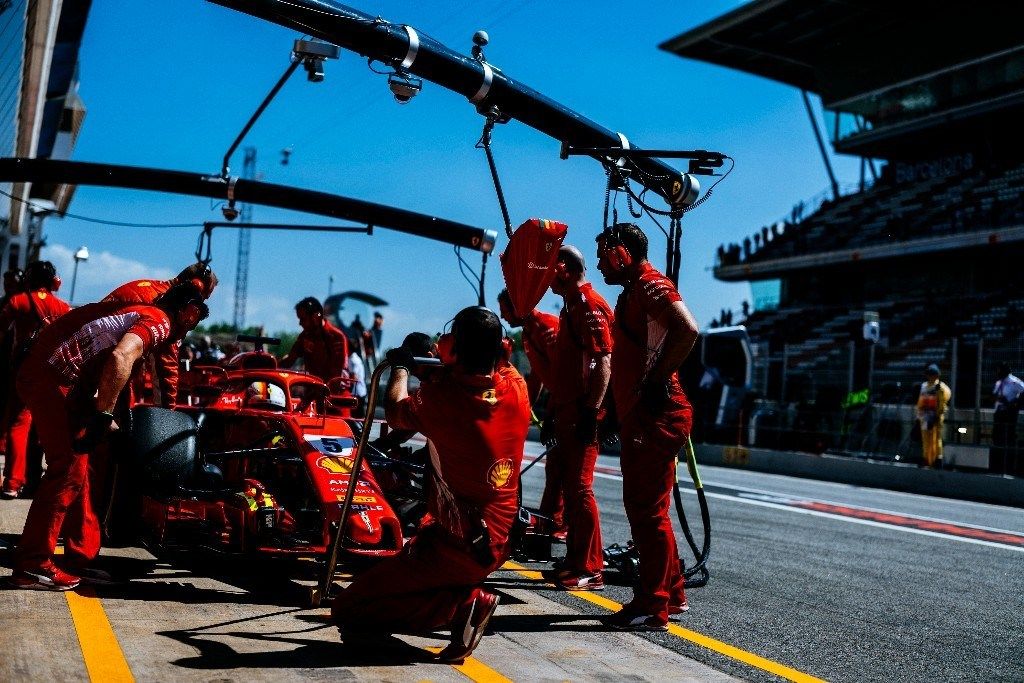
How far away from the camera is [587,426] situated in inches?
234

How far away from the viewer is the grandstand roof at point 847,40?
36.1 meters

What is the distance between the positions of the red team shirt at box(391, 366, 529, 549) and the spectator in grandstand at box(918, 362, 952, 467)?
591 inches

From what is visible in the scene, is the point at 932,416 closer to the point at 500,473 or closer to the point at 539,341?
the point at 539,341

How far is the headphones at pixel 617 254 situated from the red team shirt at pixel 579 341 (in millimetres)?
654

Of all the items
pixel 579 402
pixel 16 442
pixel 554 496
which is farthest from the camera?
pixel 16 442

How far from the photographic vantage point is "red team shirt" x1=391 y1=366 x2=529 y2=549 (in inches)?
170

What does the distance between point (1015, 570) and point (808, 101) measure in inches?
1552

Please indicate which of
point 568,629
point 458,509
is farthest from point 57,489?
point 568,629

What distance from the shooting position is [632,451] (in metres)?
5.34

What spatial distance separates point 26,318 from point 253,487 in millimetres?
3738

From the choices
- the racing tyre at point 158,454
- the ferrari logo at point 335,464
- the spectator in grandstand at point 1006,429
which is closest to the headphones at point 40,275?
the racing tyre at point 158,454

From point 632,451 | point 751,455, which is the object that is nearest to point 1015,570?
point 632,451

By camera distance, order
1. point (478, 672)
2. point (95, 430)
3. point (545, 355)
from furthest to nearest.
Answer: point (545, 355) < point (95, 430) < point (478, 672)

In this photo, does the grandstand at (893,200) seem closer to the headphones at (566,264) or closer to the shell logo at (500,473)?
the headphones at (566,264)
